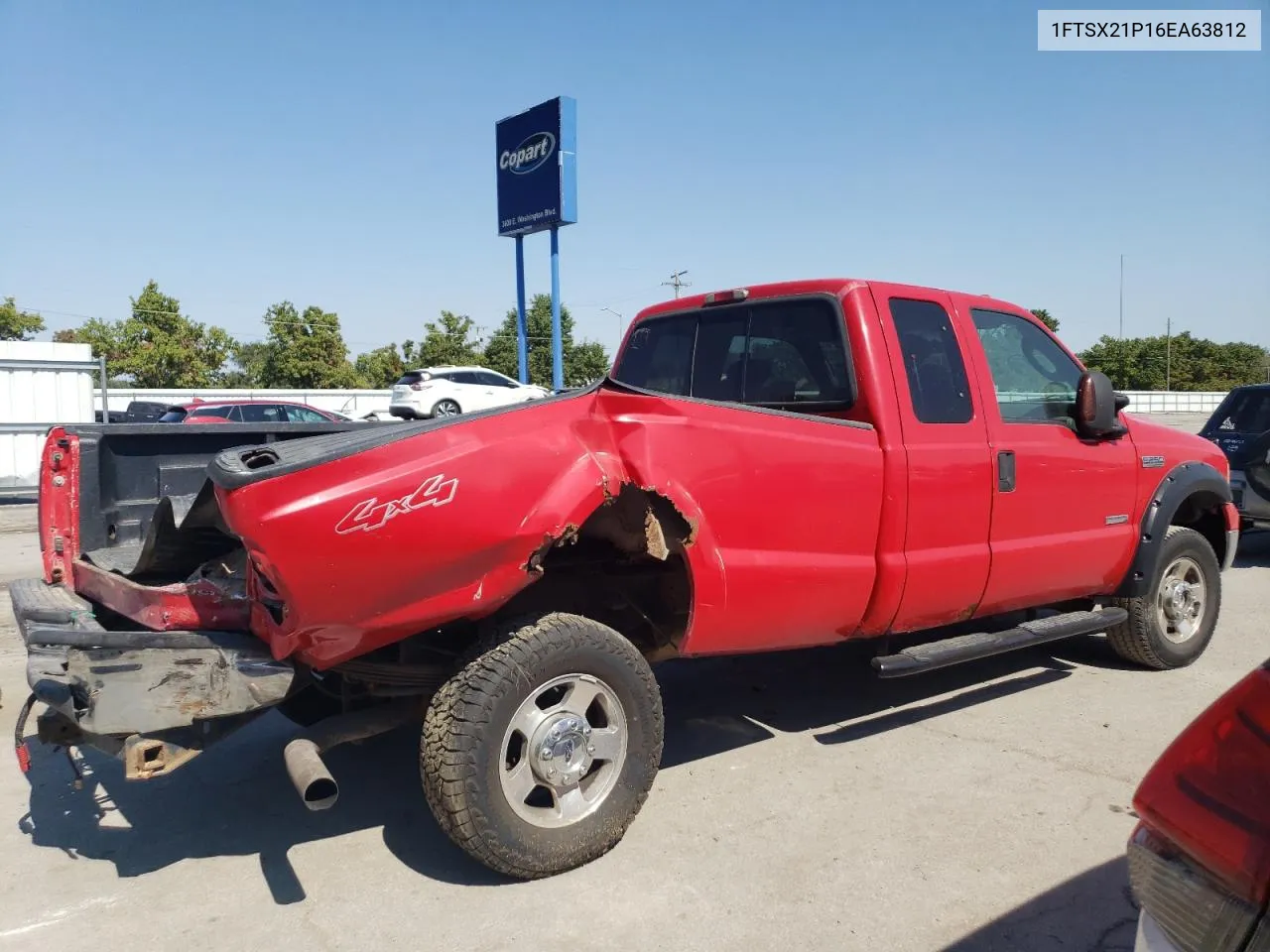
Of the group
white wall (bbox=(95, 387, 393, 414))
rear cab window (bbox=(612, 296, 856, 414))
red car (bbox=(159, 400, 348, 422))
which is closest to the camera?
rear cab window (bbox=(612, 296, 856, 414))

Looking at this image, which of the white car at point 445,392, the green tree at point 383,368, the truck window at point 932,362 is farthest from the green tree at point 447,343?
the truck window at point 932,362

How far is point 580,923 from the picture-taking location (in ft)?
9.84

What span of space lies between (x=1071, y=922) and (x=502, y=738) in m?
1.89

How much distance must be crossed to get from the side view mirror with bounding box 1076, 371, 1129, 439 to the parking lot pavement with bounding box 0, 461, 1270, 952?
4.86ft

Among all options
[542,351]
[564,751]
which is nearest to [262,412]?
[564,751]

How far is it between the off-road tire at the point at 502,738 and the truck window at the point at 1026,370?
2.48 metres

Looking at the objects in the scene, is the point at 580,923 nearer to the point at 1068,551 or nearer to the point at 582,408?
the point at 582,408

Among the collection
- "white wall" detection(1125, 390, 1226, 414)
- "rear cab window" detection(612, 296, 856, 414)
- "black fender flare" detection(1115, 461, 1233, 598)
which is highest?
"rear cab window" detection(612, 296, 856, 414)

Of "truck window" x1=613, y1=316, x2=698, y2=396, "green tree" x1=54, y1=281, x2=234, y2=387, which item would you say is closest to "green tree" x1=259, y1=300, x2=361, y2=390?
"green tree" x1=54, y1=281, x2=234, y2=387

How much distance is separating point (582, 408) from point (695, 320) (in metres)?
1.86

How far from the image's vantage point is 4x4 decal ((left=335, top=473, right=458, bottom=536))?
2768 mm

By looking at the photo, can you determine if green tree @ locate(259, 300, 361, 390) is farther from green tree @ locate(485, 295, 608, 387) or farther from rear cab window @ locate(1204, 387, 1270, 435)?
rear cab window @ locate(1204, 387, 1270, 435)

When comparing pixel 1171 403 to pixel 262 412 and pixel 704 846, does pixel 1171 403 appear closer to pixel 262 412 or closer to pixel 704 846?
Result: pixel 262 412

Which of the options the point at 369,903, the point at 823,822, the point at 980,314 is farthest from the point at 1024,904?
the point at 980,314
